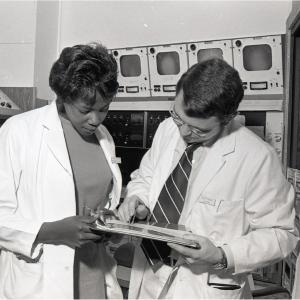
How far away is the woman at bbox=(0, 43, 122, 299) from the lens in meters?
1.21

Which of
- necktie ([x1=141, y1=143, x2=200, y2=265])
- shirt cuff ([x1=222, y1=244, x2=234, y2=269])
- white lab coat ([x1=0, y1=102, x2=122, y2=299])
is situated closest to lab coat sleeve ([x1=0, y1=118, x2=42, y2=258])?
white lab coat ([x1=0, y1=102, x2=122, y2=299])

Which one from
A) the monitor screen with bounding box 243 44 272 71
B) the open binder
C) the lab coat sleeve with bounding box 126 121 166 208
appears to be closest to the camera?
the open binder

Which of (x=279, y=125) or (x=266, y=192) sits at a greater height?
(x=279, y=125)

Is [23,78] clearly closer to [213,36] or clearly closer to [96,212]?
[213,36]

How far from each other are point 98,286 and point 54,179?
0.46m

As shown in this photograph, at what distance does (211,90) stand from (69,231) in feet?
2.10

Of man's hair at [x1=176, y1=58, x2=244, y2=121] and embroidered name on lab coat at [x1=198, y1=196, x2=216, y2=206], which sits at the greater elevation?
man's hair at [x1=176, y1=58, x2=244, y2=121]

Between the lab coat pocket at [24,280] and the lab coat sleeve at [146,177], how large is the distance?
0.44 meters

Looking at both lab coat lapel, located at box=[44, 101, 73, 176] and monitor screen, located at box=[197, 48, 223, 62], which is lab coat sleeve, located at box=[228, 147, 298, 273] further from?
monitor screen, located at box=[197, 48, 223, 62]

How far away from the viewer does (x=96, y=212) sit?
1.29 meters

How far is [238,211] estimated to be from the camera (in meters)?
1.28

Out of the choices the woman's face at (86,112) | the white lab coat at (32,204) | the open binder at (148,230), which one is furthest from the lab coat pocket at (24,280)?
the woman's face at (86,112)

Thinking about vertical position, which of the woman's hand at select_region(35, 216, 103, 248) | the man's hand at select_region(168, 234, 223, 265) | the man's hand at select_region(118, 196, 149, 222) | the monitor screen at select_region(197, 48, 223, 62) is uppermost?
the monitor screen at select_region(197, 48, 223, 62)

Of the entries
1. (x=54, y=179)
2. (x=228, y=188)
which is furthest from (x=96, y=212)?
(x=228, y=188)
